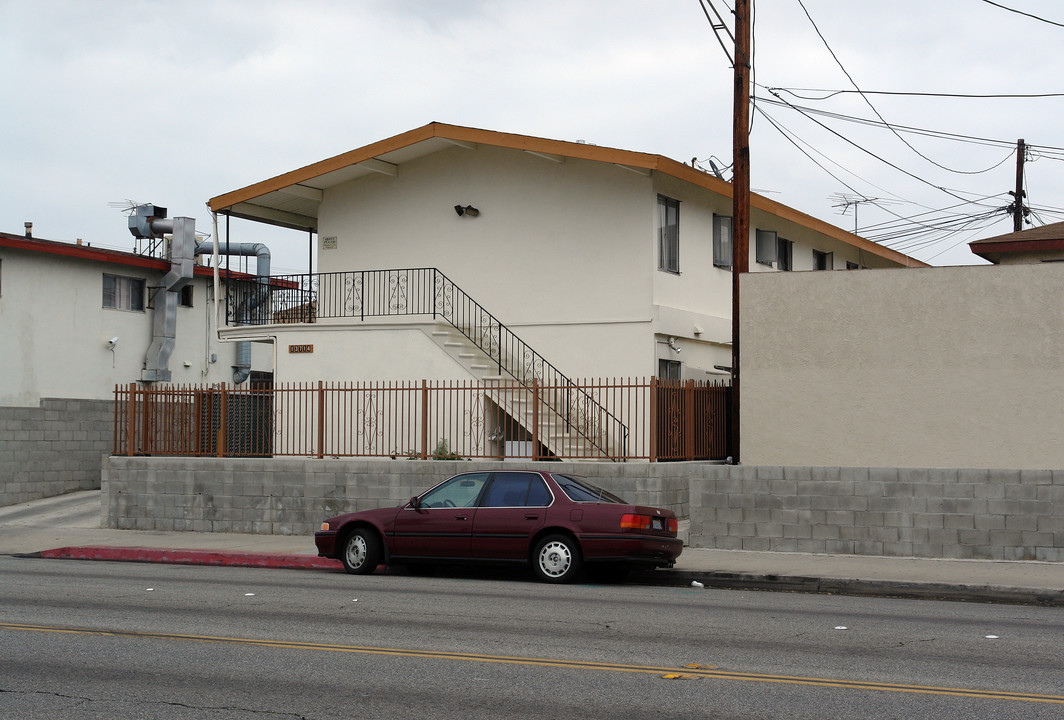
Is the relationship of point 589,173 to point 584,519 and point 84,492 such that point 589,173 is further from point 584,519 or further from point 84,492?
point 84,492

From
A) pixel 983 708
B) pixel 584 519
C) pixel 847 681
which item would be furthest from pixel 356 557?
pixel 983 708

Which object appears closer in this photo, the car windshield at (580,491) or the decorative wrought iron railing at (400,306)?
the car windshield at (580,491)

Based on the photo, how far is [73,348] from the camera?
29953 mm

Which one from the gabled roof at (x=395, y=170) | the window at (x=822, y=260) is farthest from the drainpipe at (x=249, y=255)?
the window at (x=822, y=260)

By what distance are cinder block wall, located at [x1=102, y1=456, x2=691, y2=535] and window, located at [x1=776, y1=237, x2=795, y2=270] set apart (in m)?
9.77

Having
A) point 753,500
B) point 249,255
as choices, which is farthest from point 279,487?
point 249,255

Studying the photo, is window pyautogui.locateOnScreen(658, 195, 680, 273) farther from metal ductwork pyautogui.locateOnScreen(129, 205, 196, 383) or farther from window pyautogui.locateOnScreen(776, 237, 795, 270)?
metal ductwork pyautogui.locateOnScreen(129, 205, 196, 383)

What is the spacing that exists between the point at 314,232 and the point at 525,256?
7033 mm

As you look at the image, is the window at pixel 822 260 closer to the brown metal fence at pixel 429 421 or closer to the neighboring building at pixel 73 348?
the brown metal fence at pixel 429 421

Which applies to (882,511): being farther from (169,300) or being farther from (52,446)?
(169,300)

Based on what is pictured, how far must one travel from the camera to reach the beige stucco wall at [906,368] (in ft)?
53.0

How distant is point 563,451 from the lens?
19.7 metres

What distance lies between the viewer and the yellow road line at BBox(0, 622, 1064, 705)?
25.0ft

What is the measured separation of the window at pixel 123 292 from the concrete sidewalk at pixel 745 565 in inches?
436
